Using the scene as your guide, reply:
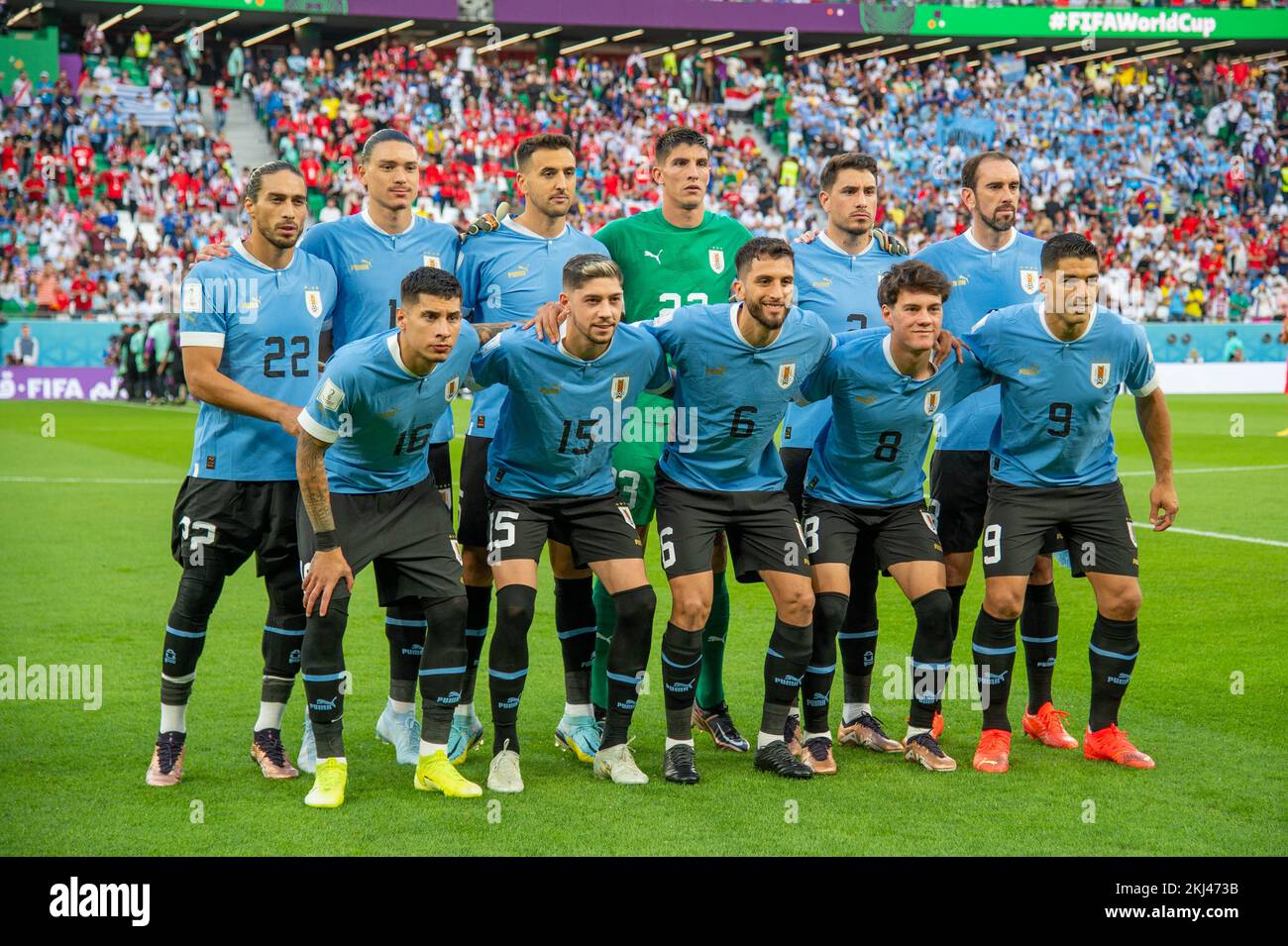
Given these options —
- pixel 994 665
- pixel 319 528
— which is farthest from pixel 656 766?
pixel 319 528

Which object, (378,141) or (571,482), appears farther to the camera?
(378,141)

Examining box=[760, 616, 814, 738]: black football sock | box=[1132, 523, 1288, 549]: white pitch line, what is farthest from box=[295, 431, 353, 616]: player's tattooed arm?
box=[1132, 523, 1288, 549]: white pitch line

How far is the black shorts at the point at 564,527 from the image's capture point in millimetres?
5707

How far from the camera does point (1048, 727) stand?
20.6ft

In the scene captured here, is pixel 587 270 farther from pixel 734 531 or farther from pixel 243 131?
pixel 243 131

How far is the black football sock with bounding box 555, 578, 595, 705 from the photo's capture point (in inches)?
246

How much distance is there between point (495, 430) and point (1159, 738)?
130 inches

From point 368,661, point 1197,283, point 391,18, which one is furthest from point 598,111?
point 368,661

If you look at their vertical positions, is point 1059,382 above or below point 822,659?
above

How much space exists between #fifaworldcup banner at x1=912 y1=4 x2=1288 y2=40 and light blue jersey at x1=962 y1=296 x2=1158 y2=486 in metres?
38.3

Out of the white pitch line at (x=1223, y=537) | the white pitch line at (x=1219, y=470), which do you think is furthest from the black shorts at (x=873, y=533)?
the white pitch line at (x=1219, y=470)

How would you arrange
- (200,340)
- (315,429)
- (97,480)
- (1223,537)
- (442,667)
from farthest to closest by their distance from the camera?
(97,480) → (1223,537) → (200,340) → (442,667) → (315,429)

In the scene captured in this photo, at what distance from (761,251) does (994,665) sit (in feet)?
6.83

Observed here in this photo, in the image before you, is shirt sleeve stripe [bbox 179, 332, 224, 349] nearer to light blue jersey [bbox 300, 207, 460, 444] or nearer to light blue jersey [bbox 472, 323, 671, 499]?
light blue jersey [bbox 300, 207, 460, 444]
